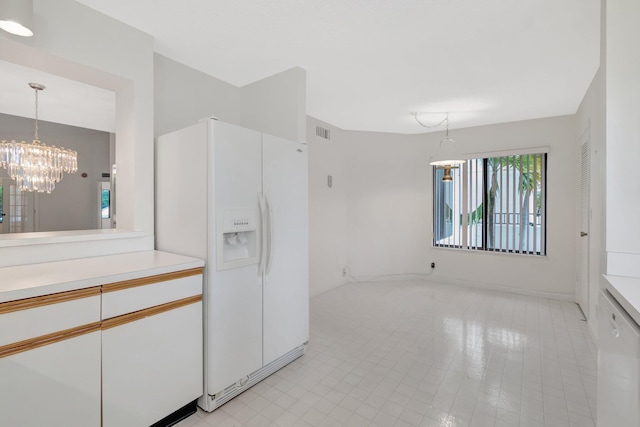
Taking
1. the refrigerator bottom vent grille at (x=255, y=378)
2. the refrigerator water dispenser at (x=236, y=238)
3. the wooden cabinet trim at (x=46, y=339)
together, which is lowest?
the refrigerator bottom vent grille at (x=255, y=378)

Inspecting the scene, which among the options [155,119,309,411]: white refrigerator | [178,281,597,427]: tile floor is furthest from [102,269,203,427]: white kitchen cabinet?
[178,281,597,427]: tile floor

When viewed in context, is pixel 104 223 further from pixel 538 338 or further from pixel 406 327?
pixel 538 338

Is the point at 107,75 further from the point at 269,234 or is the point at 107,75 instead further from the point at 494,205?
the point at 494,205

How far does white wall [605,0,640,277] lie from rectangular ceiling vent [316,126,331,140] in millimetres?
3237

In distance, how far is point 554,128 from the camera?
4.04 metres

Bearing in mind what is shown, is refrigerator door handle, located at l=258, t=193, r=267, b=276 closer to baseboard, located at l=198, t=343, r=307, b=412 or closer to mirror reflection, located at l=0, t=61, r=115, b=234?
baseboard, located at l=198, t=343, r=307, b=412

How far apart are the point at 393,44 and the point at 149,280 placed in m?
2.42

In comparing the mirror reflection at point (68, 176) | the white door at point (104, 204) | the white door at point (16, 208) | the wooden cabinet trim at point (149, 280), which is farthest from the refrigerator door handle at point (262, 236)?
the white door at point (16, 208)

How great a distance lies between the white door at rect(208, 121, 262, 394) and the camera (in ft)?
5.93

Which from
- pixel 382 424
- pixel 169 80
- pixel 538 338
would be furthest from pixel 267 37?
pixel 538 338

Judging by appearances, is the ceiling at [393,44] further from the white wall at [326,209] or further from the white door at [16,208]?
the white door at [16,208]

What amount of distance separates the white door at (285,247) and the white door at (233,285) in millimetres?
103

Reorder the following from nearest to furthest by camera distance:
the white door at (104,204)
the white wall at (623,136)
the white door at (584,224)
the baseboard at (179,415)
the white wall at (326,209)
Answer: 1. the white wall at (623,136)
2. the baseboard at (179,415)
3. the white door at (584,224)
4. the white wall at (326,209)
5. the white door at (104,204)

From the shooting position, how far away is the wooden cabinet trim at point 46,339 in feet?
3.76
